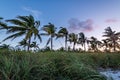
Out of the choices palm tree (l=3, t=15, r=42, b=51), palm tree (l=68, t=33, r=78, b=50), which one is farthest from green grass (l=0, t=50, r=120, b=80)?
palm tree (l=68, t=33, r=78, b=50)

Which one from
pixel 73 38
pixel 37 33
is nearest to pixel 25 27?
pixel 37 33

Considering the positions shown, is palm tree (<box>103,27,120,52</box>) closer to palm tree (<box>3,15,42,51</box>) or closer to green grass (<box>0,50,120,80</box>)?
palm tree (<box>3,15,42,51</box>)

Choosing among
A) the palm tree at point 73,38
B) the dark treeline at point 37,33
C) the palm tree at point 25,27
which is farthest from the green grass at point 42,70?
the palm tree at point 73,38

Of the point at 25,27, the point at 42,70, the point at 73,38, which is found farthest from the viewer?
the point at 73,38

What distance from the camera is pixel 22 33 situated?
36062mm

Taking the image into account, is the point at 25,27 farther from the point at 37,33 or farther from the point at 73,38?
the point at 73,38

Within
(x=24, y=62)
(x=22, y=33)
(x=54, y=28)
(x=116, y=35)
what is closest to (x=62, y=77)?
(x=24, y=62)

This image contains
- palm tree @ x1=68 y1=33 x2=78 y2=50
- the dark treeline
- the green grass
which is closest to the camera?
the green grass

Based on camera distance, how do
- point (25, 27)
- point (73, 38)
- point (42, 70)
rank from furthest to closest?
1. point (73, 38)
2. point (25, 27)
3. point (42, 70)

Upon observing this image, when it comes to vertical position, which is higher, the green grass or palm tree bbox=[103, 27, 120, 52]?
palm tree bbox=[103, 27, 120, 52]

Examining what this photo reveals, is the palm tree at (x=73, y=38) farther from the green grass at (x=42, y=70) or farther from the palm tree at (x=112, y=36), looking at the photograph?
the green grass at (x=42, y=70)

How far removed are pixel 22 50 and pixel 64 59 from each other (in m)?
1.90

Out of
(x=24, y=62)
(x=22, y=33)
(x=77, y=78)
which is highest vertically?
(x=22, y=33)

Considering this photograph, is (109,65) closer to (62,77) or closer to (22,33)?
(62,77)
